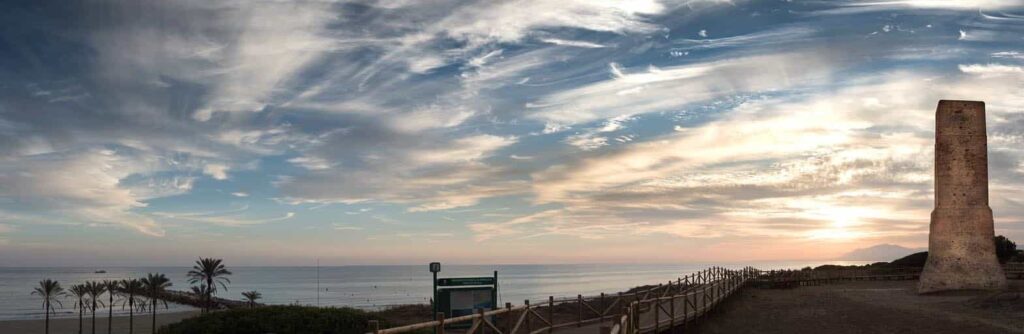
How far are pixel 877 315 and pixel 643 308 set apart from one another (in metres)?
9.43

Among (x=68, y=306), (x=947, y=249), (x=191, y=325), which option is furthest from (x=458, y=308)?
(x=68, y=306)

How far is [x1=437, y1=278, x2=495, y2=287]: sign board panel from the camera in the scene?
22.9 metres

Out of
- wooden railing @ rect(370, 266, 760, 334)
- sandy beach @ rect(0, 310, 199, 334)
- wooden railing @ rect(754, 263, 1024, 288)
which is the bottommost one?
sandy beach @ rect(0, 310, 199, 334)

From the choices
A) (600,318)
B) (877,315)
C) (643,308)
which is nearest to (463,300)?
(600,318)

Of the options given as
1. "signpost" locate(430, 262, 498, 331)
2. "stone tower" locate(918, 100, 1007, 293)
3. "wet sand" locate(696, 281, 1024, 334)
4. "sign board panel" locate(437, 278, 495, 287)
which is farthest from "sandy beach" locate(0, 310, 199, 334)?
"stone tower" locate(918, 100, 1007, 293)

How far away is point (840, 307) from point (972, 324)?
8.56 metres

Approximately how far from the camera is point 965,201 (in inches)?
1404

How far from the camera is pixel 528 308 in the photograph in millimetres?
17766

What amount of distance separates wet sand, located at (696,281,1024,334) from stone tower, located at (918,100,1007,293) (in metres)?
1.34

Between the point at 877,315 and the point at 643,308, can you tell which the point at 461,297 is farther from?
the point at 877,315

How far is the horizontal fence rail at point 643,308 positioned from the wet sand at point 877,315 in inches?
43.5

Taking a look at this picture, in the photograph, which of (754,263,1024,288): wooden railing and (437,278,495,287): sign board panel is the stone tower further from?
(437,278,495,287): sign board panel

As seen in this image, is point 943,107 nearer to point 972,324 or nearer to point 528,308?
point 972,324

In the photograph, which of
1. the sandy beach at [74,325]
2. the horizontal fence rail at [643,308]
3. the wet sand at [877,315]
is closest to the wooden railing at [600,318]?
the horizontal fence rail at [643,308]
